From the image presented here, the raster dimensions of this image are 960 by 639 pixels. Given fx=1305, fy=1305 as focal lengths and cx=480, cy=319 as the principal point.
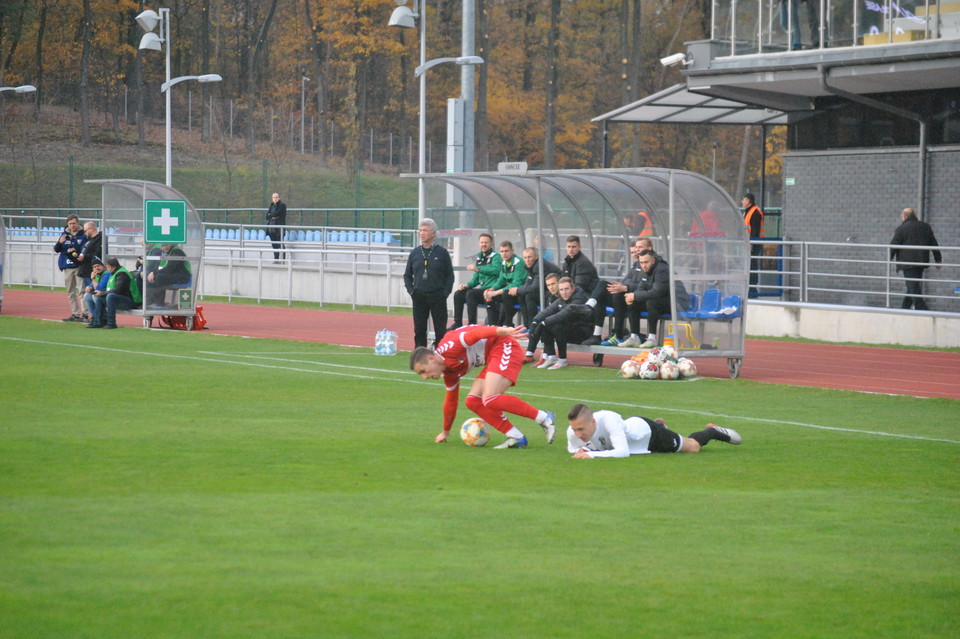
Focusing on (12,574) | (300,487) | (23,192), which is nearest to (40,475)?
(300,487)

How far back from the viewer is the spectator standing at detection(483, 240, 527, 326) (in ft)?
66.5

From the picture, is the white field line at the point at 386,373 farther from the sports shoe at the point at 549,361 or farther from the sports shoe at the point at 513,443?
the sports shoe at the point at 513,443

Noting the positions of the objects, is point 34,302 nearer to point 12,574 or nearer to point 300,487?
point 300,487

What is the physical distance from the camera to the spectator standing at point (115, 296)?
24.6 m

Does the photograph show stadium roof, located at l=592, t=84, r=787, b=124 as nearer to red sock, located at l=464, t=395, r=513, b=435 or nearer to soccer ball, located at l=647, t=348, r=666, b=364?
→ soccer ball, located at l=647, t=348, r=666, b=364

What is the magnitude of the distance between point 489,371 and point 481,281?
9.71 m

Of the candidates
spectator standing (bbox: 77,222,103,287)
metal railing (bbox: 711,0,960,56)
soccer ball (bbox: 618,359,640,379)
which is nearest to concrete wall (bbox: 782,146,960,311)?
metal railing (bbox: 711,0,960,56)

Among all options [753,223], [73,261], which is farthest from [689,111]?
[73,261]


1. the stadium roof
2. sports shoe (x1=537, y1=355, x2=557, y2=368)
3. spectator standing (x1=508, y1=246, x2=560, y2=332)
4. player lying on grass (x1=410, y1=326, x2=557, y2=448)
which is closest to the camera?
player lying on grass (x1=410, y1=326, x2=557, y2=448)

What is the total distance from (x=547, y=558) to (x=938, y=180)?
20.8 meters

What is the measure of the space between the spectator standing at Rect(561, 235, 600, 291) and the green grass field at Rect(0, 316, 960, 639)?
17.1 feet

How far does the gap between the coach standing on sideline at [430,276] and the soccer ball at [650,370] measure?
9.95 ft

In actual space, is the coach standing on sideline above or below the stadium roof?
below

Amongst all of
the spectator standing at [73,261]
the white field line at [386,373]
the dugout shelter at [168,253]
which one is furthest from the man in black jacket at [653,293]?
the spectator standing at [73,261]
